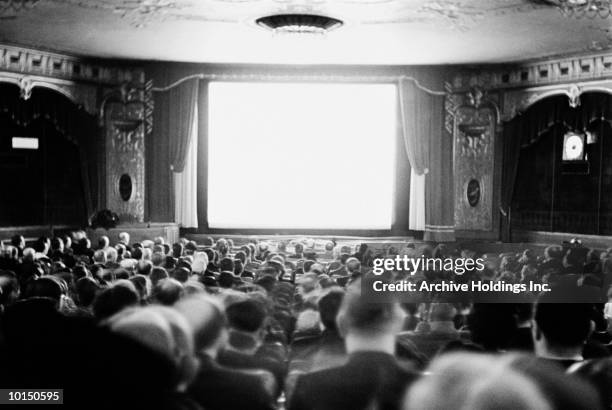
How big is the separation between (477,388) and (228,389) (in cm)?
106

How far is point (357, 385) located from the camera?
2.36 meters

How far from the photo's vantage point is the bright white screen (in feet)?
45.2

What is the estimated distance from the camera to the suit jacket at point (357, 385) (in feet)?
7.55

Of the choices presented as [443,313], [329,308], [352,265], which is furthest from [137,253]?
[329,308]

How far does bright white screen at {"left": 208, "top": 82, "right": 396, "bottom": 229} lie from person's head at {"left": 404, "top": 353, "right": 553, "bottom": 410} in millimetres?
11832

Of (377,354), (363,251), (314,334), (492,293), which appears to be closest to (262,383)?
(377,354)

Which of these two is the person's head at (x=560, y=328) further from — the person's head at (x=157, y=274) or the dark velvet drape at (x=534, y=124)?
the dark velvet drape at (x=534, y=124)

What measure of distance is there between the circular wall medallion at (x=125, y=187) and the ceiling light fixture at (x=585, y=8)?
786cm

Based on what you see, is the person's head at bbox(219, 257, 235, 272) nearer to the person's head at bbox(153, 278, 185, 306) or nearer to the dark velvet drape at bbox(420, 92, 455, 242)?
the person's head at bbox(153, 278, 185, 306)

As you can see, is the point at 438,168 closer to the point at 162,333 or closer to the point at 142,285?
the point at 142,285

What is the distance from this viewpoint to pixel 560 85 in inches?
479

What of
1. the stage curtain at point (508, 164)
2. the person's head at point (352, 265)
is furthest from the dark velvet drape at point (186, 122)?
the person's head at point (352, 265)

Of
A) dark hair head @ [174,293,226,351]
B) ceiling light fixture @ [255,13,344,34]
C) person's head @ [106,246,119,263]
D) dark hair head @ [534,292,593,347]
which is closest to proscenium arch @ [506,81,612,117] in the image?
ceiling light fixture @ [255,13,344,34]

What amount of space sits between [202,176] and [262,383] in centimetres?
1136
